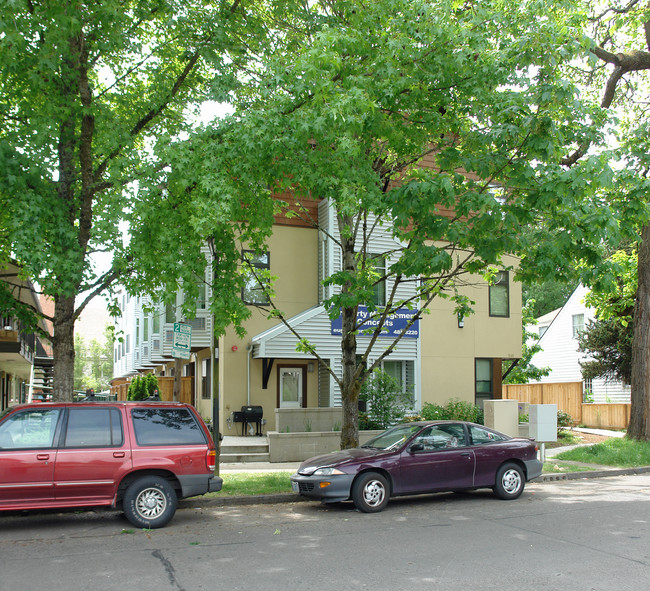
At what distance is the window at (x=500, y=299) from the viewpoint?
2352cm

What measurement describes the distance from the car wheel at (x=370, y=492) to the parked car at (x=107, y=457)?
2.23 meters

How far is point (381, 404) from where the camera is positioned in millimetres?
18594

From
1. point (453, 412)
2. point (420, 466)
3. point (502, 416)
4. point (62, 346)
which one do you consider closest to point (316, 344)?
point (453, 412)

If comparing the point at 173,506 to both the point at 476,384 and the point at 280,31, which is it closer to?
the point at 280,31

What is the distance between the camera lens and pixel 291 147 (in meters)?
10.1

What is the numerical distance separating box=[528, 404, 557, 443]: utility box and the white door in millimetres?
7948

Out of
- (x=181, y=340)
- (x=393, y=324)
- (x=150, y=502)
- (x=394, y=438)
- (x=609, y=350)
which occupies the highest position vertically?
(x=393, y=324)

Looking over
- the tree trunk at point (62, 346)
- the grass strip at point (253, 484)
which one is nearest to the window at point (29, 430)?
the tree trunk at point (62, 346)

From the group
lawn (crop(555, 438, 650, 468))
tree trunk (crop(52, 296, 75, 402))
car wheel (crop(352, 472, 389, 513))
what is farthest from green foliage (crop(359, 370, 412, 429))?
tree trunk (crop(52, 296, 75, 402))

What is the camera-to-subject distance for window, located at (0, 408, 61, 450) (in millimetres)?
8641

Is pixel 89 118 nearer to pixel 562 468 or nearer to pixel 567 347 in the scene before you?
pixel 562 468

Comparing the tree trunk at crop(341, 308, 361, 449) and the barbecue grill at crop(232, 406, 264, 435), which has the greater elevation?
the tree trunk at crop(341, 308, 361, 449)

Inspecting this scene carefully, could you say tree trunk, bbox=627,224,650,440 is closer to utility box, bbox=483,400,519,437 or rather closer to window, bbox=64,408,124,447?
utility box, bbox=483,400,519,437

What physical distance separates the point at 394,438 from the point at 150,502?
4.22 metres
